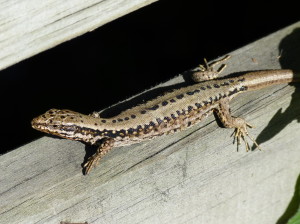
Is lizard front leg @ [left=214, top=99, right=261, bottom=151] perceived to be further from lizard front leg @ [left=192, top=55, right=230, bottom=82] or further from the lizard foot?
lizard front leg @ [left=192, top=55, right=230, bottom=82]

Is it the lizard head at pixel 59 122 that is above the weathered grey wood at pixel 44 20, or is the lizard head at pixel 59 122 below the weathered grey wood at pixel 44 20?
below

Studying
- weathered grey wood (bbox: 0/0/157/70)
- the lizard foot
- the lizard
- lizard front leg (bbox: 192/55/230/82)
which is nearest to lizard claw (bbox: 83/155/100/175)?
the lizard

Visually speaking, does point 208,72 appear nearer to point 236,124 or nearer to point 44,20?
point 236,124

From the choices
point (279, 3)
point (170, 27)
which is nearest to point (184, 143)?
point (170, 27)

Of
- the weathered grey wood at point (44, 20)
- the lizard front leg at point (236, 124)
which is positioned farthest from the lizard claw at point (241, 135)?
Answer: the weathered grey wood at point (44, 20)

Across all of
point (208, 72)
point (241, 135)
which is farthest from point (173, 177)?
point (208, 72)

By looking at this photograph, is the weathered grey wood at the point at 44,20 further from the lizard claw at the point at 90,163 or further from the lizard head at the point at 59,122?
the lizard head at the point at 59,122
